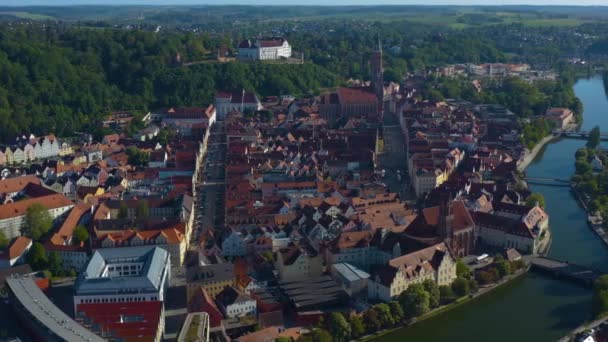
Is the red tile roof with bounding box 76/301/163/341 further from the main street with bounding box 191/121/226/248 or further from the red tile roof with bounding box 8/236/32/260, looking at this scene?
the main street with bounding box 191/121/226/248

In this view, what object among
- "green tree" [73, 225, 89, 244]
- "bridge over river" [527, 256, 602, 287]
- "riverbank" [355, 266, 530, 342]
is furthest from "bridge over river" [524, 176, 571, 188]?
"green tree" [73, 225, 89, 244]

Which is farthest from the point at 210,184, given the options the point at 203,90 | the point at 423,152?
the point at 203,90

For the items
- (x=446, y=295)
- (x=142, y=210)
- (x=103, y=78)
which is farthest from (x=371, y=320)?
(x=103, y=78)

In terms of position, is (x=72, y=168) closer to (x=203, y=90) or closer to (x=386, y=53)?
(x=203, y=90)

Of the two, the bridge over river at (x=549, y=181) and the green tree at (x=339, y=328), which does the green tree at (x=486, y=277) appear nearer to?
the green tree at (x=339, y=328)

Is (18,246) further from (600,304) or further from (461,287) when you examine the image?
(600,304)
